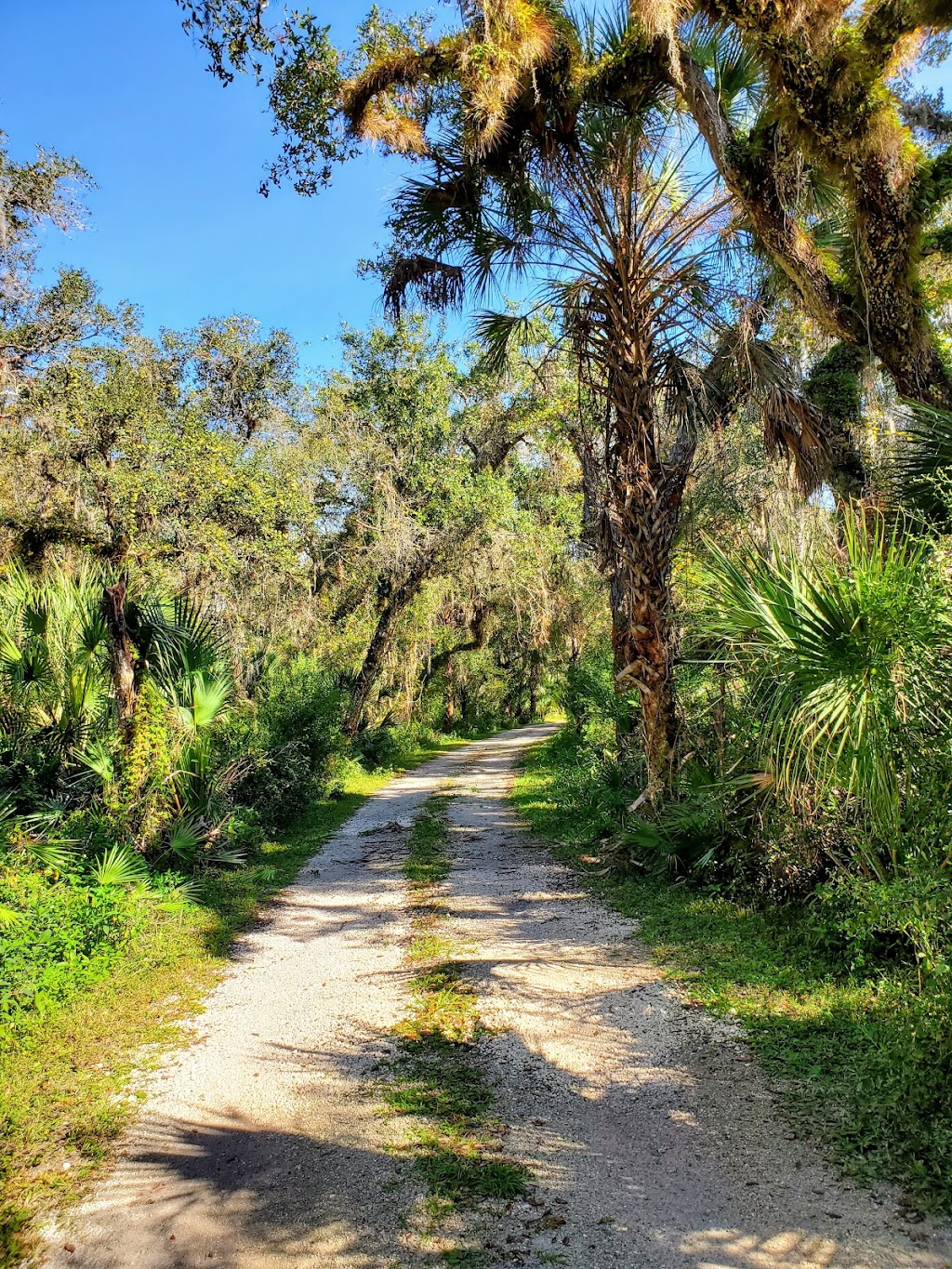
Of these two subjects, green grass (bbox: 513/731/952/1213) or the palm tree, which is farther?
the palm tree

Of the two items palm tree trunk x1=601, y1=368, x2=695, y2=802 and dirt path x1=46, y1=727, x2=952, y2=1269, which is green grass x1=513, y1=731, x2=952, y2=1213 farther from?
palm tree trunk x1=601, y1=368, x2=695, y2=802

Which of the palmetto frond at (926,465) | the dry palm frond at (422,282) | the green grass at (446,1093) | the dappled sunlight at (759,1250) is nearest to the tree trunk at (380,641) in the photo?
the dry palm frond at (422,282)

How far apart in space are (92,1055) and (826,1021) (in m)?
4.15

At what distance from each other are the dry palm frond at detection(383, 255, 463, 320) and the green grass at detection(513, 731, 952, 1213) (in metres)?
6.47

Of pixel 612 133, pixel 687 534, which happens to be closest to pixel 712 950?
pixel 612 133

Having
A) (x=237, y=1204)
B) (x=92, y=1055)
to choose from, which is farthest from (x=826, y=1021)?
(x=92, y=1055)

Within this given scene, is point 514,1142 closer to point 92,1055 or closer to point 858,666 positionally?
point 92,1055

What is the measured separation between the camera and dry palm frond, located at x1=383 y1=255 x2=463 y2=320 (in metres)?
7.80

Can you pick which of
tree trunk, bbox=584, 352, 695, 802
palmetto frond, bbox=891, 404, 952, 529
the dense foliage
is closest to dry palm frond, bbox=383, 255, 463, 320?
the dense foliage

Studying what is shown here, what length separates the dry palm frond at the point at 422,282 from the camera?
7797mm

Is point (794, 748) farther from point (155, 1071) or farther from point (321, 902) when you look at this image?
point (321, 902)

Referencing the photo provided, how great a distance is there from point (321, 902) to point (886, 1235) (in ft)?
18.5

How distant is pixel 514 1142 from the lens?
3230mm

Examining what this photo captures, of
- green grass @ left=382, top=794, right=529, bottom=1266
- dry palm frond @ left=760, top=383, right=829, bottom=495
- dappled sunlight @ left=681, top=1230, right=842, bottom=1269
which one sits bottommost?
green grass @ left=382, top=794, right=529, bottom=1266
